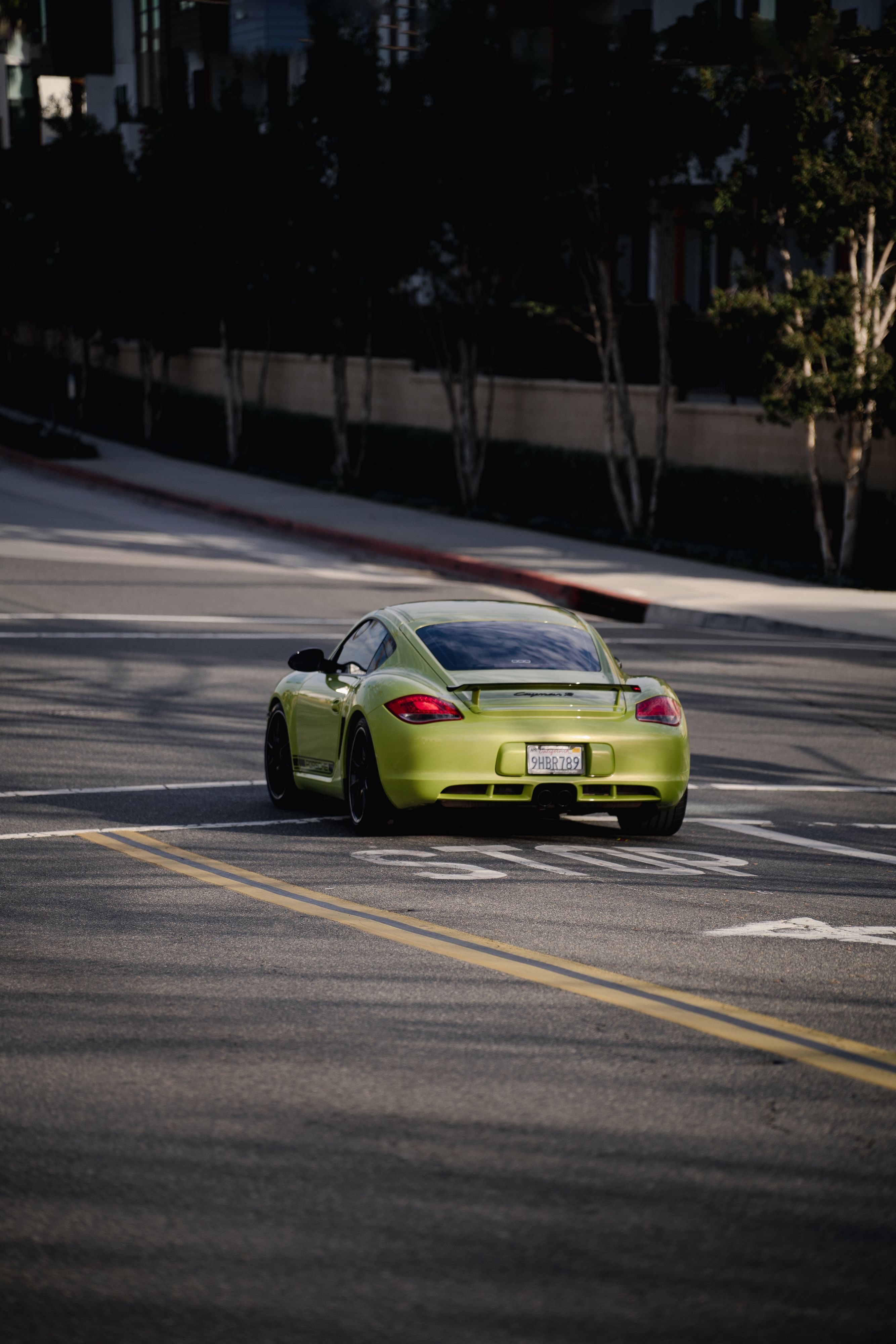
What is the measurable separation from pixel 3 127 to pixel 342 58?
4241 centimetres

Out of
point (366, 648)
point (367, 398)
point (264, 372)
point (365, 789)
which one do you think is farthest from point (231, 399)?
point (365, 789)

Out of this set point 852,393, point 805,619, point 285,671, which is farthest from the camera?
point 852,393

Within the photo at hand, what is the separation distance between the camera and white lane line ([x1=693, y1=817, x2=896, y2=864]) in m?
10.8

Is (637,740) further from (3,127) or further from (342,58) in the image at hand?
(3,127)

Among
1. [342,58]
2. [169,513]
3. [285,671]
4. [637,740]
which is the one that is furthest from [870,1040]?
[342,58]

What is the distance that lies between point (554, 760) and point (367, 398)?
29.3 meters

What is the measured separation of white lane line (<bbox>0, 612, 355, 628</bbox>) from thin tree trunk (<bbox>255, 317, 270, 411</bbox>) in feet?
71.1

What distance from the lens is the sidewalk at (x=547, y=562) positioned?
23609 mm

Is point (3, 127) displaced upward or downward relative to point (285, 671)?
upward

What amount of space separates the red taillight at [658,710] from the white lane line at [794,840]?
0.90 meters

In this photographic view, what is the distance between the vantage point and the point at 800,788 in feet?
43.9

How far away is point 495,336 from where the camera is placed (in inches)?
1385

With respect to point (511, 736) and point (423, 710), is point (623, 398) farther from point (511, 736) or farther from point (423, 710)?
point (511, 736)

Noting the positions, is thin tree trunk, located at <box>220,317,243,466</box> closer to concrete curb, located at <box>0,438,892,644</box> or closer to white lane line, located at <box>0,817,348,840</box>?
concrete curb, located at <box>0,438,892,644</box>
